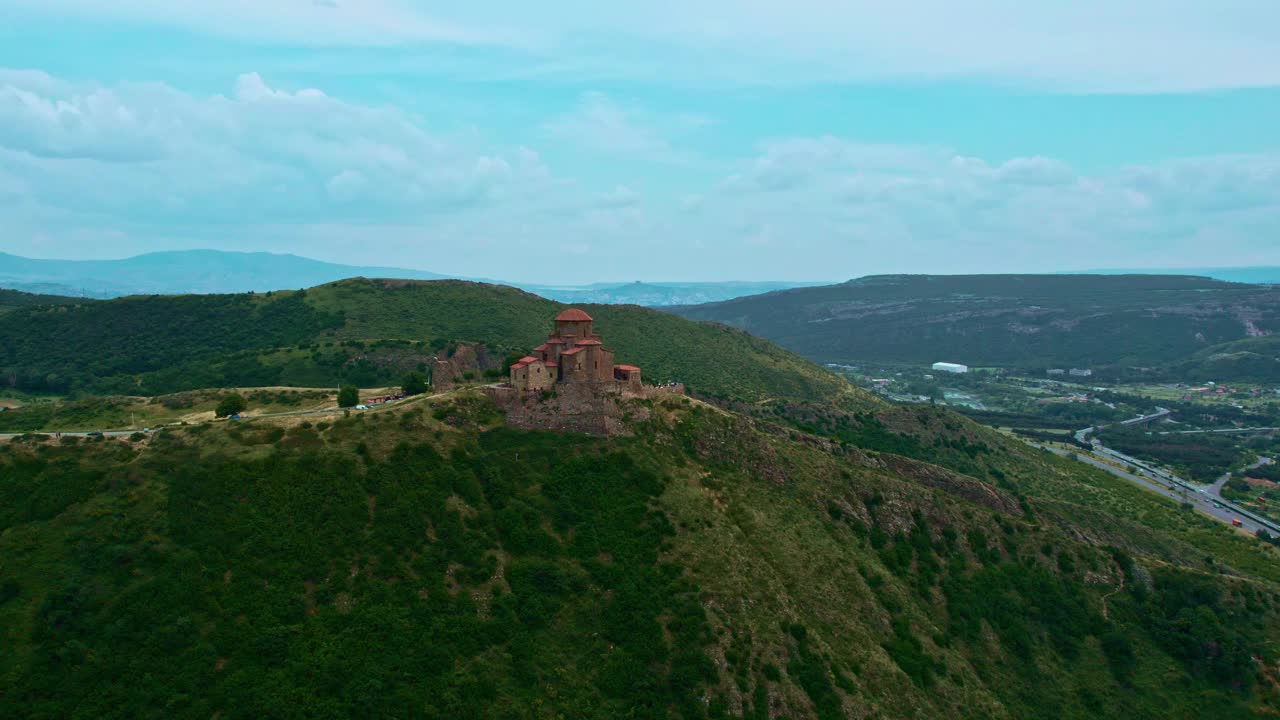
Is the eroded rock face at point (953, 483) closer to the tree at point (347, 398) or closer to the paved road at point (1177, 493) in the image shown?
the tree at point (347, 398)

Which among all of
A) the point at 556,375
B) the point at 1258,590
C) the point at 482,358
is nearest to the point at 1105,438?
the point at 1258,590

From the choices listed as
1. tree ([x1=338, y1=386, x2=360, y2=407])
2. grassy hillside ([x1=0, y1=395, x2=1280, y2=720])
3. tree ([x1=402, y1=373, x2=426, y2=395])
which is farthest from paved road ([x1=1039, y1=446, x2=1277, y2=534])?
→ tree ([x1=338, y1=386, x2=360, y2=407])

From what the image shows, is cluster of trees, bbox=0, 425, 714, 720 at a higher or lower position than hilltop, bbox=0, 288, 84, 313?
lower

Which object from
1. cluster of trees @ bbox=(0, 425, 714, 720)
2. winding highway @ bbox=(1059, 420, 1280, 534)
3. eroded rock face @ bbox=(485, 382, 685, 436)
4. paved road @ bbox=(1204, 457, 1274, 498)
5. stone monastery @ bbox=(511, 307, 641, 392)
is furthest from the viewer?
paved road @ bbox=(1204, 457, 1274, 498)

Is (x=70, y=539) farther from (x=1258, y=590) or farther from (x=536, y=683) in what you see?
(x=1258, y=590)

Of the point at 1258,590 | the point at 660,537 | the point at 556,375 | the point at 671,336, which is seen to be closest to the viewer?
the point at 660,537

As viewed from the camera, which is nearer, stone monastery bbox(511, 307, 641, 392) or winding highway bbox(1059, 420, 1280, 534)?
stone monastery bbox(511, 307, 641, 392)

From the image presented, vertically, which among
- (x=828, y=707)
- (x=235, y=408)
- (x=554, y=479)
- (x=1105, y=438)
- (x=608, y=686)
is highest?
(x=235, y=408)

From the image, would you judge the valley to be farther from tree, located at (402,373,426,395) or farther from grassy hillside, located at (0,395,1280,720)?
tree, located at (402,373,426,395)
